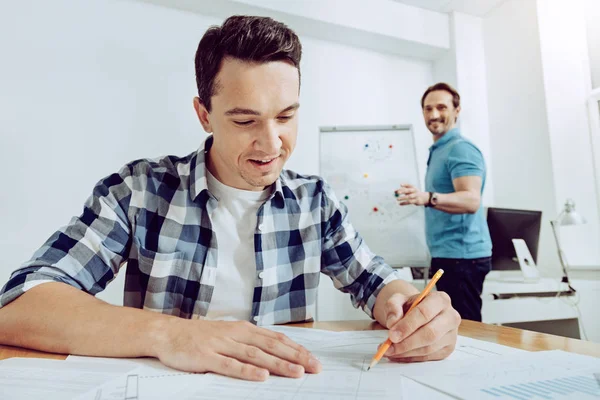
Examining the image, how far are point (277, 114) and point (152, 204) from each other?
0.33 meters

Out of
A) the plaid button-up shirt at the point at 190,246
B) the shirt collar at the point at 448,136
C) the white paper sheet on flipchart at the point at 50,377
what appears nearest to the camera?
the white paper sheet on flipchart at the point at 50,377

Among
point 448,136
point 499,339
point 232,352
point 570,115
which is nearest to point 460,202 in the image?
point 448,136

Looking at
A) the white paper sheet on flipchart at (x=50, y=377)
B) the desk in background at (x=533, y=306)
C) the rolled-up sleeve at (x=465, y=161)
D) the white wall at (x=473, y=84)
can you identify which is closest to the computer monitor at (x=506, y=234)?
the desk in background at (x=533, y=306)

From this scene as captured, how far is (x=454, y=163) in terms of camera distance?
5.87 ft

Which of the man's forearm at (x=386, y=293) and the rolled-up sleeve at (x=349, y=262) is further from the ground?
the rolled-up sleeve at (x=349, y=262)

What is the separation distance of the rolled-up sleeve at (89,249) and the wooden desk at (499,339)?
4.5 inches

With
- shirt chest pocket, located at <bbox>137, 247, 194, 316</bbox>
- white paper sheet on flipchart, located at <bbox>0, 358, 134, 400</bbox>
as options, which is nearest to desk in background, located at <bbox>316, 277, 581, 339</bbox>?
shirt chest pocket, located at <bbox>137, 247, 194, 316</bbox>

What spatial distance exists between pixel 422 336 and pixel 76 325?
488 millimetres

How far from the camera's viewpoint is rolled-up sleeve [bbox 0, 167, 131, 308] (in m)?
0.65

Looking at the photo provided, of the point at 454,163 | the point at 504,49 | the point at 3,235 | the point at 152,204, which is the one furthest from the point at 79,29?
the point at 504,49

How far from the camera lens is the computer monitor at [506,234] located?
2.16 m

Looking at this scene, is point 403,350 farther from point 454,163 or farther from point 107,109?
point 107,109

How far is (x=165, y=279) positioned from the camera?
2.69ft

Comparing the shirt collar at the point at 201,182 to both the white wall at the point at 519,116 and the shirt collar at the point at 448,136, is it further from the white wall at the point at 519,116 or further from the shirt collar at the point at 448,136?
the white wall at the point at 519,116
